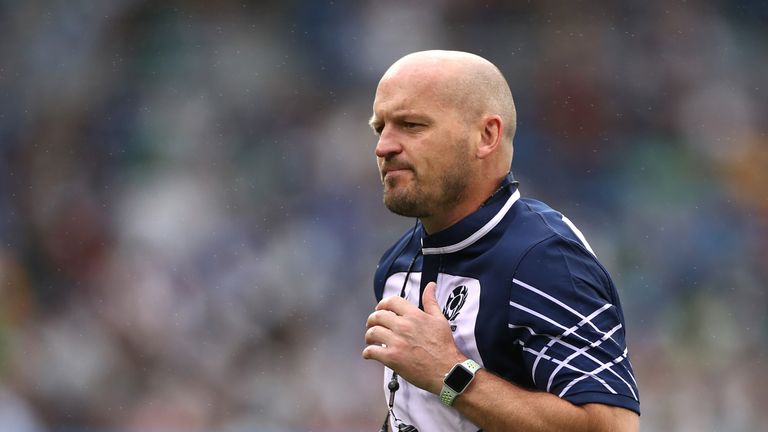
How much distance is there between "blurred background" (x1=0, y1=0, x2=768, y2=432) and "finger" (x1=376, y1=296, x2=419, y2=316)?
466cm

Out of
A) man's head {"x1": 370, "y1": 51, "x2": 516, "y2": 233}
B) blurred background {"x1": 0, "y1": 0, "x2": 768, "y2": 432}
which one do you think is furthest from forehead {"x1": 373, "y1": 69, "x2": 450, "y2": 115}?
blurred background {"x1": 0, "y1": 0, "x2": 768, "y2": 432}

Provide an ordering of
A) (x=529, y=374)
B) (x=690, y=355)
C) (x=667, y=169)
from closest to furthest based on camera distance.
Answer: (x=529, y=374) → (x=690, y=355) → (x=667, y=169)

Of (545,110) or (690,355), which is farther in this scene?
(545,110)

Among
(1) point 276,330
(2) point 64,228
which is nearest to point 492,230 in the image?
(1) point 276,330

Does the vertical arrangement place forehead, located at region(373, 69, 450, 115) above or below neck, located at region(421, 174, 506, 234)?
above

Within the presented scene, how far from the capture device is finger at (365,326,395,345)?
2.57 meters

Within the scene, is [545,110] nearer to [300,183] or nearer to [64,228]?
[300,183]

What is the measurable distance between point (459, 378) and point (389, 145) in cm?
58

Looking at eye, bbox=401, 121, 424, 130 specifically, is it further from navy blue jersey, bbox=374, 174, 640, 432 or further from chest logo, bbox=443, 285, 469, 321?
chest logo, bbox=443, 285, 469, 321

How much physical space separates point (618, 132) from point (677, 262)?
1.02 m

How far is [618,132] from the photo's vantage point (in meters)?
7.94

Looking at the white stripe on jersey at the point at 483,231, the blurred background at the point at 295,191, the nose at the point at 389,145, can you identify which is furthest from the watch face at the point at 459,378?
the blurred background at the point at 295,191

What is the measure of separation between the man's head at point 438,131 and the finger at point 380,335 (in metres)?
0.30

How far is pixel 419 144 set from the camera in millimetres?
2664
